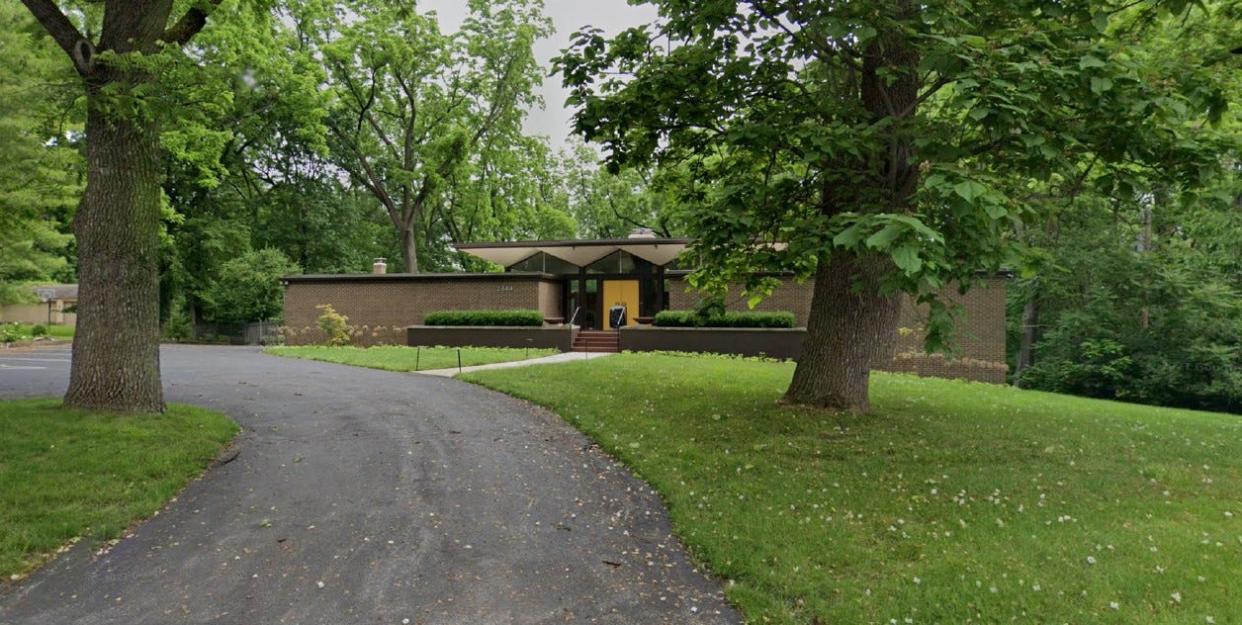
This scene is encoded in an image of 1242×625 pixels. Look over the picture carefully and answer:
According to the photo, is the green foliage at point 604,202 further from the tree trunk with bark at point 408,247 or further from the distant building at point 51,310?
the distant building at point 51,310

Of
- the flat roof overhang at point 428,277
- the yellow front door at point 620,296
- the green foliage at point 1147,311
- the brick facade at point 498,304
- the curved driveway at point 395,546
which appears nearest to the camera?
the curved driveway at point 395,546

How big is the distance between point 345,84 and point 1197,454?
3161 centimetres

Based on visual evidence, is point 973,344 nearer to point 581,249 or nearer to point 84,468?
point 581,249

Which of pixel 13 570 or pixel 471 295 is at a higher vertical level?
pixel 471 295

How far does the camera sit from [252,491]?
18.7ft

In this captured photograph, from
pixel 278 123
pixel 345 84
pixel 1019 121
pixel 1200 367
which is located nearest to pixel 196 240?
pixel 278 123

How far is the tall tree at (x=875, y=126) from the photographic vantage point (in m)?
4.52

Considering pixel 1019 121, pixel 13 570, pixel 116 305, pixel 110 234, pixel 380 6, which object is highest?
pixel 380 6

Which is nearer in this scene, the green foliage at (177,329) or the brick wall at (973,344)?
the brick wall at (973,344)

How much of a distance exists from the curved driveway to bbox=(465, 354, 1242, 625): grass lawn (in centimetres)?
44

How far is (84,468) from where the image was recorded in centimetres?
575

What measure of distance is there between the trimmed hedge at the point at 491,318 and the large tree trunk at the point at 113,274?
12.9 meters

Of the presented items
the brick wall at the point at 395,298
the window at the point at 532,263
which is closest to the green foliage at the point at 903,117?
the brick wall at the point at 395,298

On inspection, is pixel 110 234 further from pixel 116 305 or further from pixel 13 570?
pixel 13 570
